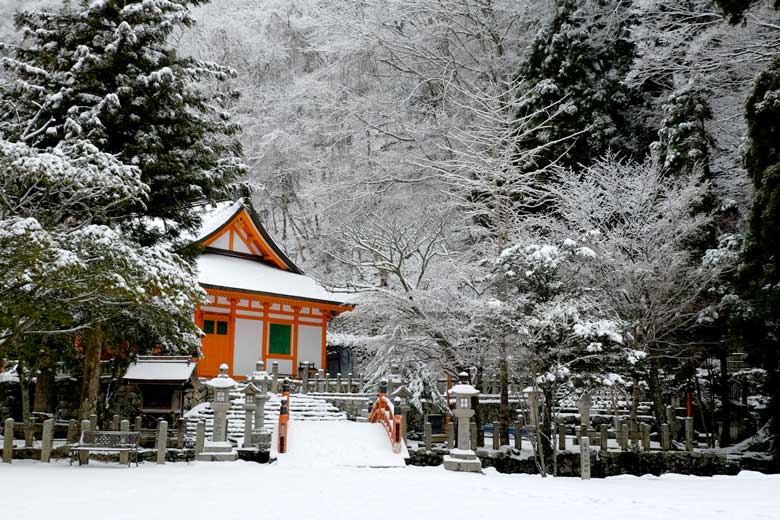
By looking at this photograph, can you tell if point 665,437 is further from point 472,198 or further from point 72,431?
point 72,431

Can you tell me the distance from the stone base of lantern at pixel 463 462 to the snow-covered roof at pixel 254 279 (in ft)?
36.9

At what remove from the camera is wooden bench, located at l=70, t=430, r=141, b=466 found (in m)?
11.9

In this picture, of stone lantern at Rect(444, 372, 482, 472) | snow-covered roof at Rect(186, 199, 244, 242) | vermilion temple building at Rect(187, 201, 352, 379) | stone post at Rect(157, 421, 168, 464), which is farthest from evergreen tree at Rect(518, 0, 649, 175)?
stone post at Rect(157, 421, 168, 464)

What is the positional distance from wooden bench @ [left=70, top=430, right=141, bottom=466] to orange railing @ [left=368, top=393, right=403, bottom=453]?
210 inches

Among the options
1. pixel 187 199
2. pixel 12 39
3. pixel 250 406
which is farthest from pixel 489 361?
pixel 12 39

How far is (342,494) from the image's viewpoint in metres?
9.23

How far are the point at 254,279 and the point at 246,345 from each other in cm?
246

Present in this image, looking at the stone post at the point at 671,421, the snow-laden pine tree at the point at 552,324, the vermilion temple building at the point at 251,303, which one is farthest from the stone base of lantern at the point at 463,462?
the vermilion temple building at the point at 251,303

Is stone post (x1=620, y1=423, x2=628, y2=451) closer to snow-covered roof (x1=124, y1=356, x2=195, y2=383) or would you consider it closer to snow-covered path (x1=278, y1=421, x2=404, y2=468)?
snow-covered path (x1=278, y1=421, x2=404, y2=468)

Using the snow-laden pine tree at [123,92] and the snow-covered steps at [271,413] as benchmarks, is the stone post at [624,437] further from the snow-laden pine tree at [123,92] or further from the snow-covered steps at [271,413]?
the snow-laden pine tree at [123,92]

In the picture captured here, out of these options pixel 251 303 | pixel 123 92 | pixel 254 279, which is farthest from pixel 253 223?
pixel 123 92

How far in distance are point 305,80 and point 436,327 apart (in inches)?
709

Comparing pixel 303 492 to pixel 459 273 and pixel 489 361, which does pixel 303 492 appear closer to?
pixel 489 361

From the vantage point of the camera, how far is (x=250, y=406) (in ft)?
48.2
